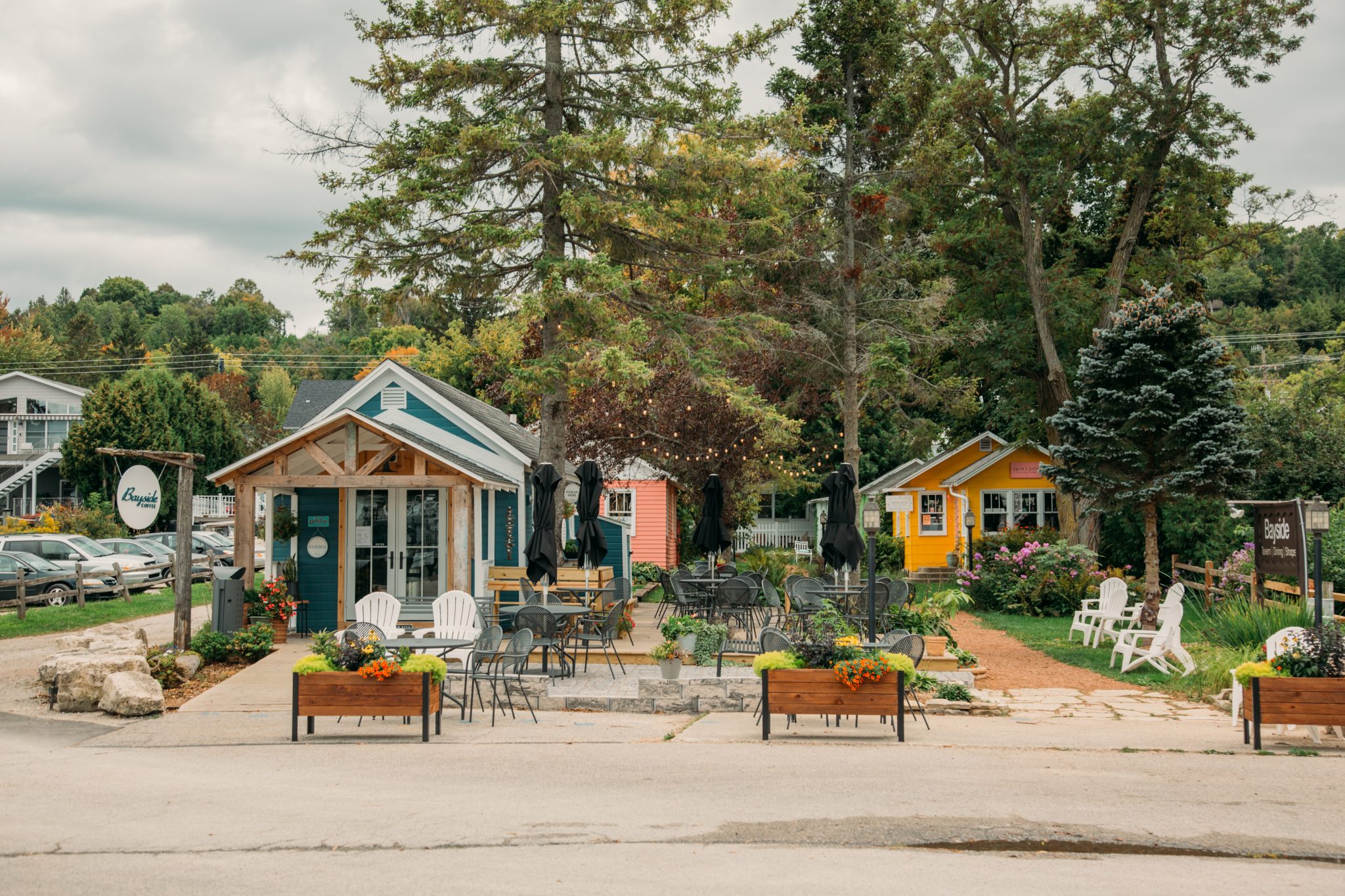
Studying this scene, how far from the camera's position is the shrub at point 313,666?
9.29 m

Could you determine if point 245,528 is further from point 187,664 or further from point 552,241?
point 552,241

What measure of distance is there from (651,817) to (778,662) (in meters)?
3.03

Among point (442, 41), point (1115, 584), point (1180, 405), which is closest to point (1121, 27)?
point (1180, 405)

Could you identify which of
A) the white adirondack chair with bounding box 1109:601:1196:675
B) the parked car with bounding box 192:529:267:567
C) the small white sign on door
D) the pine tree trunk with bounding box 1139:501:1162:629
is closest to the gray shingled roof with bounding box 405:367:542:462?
the small white sign on door

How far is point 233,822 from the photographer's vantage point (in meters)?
6.39

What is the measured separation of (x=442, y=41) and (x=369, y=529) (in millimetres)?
7720

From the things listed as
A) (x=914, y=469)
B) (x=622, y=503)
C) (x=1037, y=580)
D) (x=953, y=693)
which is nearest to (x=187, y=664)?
(x=953, y=693)

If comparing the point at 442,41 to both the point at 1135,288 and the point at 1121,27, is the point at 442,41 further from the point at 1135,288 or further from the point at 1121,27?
the point at 1135,288

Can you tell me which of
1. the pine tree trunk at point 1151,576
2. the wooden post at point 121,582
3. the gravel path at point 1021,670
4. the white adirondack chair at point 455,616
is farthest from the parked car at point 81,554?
the pine tree trunk at point 1151,576

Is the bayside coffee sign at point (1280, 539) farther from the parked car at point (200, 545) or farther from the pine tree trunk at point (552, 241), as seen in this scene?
the parked car at point (200, 545)

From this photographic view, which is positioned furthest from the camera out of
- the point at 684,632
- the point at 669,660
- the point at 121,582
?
the point at 121,582

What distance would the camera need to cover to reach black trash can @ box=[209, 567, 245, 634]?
47.9ft

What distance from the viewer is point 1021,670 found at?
14.0 meters

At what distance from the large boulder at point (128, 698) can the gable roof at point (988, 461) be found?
921 inches
